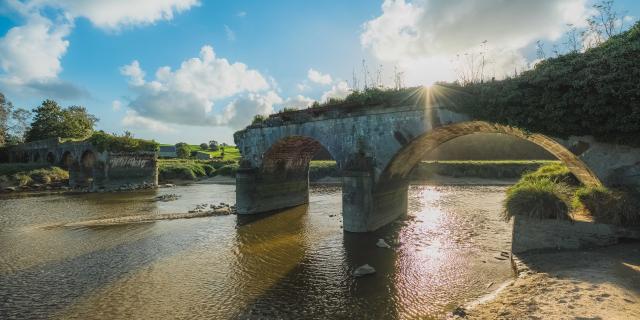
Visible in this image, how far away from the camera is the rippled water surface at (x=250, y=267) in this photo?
962 centimetres

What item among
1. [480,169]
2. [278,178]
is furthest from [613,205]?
[480,169]

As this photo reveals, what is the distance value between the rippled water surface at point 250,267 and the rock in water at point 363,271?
0.85 ft

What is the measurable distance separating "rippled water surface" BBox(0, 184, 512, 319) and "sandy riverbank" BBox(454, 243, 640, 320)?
4.29ft

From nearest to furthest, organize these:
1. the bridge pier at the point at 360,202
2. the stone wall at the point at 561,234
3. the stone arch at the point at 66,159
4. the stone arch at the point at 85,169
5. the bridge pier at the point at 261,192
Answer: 1. the stone wall at the point at 561,234
2. the bridge pier at the point at 360,202
3. the bridge pier at the point at 261,192
4. the stone arch at the point at 85,169
5. the stone arch at the point at 66,159

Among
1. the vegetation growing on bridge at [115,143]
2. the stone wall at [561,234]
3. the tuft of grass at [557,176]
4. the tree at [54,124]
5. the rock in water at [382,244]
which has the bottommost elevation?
the rock in water at [382,244]

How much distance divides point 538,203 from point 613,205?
198 cm

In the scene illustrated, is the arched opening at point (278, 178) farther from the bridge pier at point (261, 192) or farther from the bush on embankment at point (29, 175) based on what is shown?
the bush on embankment at point (29, 175)

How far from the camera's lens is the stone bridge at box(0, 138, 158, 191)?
45719 mm

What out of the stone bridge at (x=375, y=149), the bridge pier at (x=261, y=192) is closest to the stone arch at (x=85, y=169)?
the bridge pier at (x=261, y=192)

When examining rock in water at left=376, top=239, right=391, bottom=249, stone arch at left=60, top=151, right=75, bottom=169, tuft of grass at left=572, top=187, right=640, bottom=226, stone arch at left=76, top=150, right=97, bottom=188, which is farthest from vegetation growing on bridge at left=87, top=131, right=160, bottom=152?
tuft of grass at left=572, top=187, right=640, bottom=226

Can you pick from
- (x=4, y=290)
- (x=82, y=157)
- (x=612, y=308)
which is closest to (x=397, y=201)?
(x=612, y=308)

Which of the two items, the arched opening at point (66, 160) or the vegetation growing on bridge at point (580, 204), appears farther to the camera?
the arched opening at point (66, 160)

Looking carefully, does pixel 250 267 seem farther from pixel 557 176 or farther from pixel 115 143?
pixel 115 143

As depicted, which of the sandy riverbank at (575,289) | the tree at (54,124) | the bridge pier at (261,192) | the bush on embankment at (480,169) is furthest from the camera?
the tree at (54,124)
